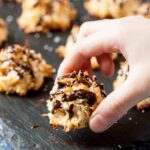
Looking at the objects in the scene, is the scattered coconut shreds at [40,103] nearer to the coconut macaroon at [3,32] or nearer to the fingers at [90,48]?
the fingers at [90,48]

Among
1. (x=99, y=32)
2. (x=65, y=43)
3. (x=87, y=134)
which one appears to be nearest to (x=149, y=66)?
→ (x=99, y=32)

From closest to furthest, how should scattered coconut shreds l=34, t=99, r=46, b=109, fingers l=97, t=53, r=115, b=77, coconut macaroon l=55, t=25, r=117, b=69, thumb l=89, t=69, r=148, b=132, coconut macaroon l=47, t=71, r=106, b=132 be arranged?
thumb l=89, t=69, r=148, b=132 → coconut macaroon l=47, t=71, r=106, b=132 → fingers l=97, t=53, r=115, b=77 → scattered coconut shreds l=34, t=99, r=46, b=109 → coconut macaroon l=55, t=25, r=117, b=69

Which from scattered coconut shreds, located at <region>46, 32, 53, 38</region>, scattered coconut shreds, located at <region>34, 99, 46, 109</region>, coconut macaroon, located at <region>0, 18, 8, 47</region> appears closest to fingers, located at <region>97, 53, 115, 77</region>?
scattered coconut shreds, located at <region>34, 99, 46, 109</region>

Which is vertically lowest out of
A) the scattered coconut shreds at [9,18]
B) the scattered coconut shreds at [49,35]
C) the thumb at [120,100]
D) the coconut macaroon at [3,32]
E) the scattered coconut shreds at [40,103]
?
the scattered coconut shreds at [40,103]

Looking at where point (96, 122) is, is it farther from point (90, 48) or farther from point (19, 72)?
point (19, 72)

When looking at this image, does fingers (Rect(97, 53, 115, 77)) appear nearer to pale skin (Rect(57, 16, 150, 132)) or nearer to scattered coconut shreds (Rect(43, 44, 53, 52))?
pale skin (Rect(57, 16, 150, 132))

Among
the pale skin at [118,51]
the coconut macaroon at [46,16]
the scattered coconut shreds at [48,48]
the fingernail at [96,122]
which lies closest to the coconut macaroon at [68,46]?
the scattered coconut shreds at [48,48]
